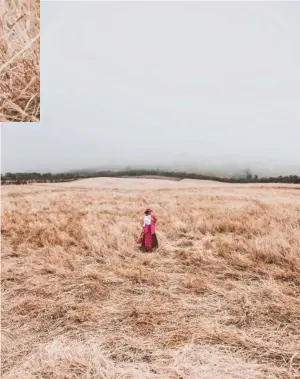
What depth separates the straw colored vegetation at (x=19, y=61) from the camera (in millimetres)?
2783

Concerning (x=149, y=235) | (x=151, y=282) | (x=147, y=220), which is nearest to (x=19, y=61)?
(x=147, y=220)

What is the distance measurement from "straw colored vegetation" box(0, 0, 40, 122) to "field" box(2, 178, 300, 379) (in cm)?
103

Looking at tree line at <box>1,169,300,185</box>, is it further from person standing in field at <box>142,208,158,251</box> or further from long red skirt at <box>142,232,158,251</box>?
long red skirt at <box>142,232,158,251</box>

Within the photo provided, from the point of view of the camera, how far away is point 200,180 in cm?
328

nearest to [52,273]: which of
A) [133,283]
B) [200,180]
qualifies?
[133,283]

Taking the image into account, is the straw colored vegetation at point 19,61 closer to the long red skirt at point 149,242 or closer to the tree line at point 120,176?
the tree line at point 120,176

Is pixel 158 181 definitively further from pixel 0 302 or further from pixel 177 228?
pixel 0 302

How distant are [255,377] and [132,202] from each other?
2.03 meters

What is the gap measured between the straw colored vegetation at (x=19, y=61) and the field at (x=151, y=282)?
1034 millimetres

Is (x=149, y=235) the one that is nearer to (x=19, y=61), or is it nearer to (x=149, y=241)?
(x=149, y=241)

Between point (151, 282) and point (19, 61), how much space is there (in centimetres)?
201

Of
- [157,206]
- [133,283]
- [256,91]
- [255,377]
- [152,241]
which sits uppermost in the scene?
[256,91]

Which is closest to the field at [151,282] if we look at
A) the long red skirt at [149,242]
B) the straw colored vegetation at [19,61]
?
the long red skirt at [149,242]

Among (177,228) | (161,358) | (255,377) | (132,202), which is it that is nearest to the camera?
(255,377)
